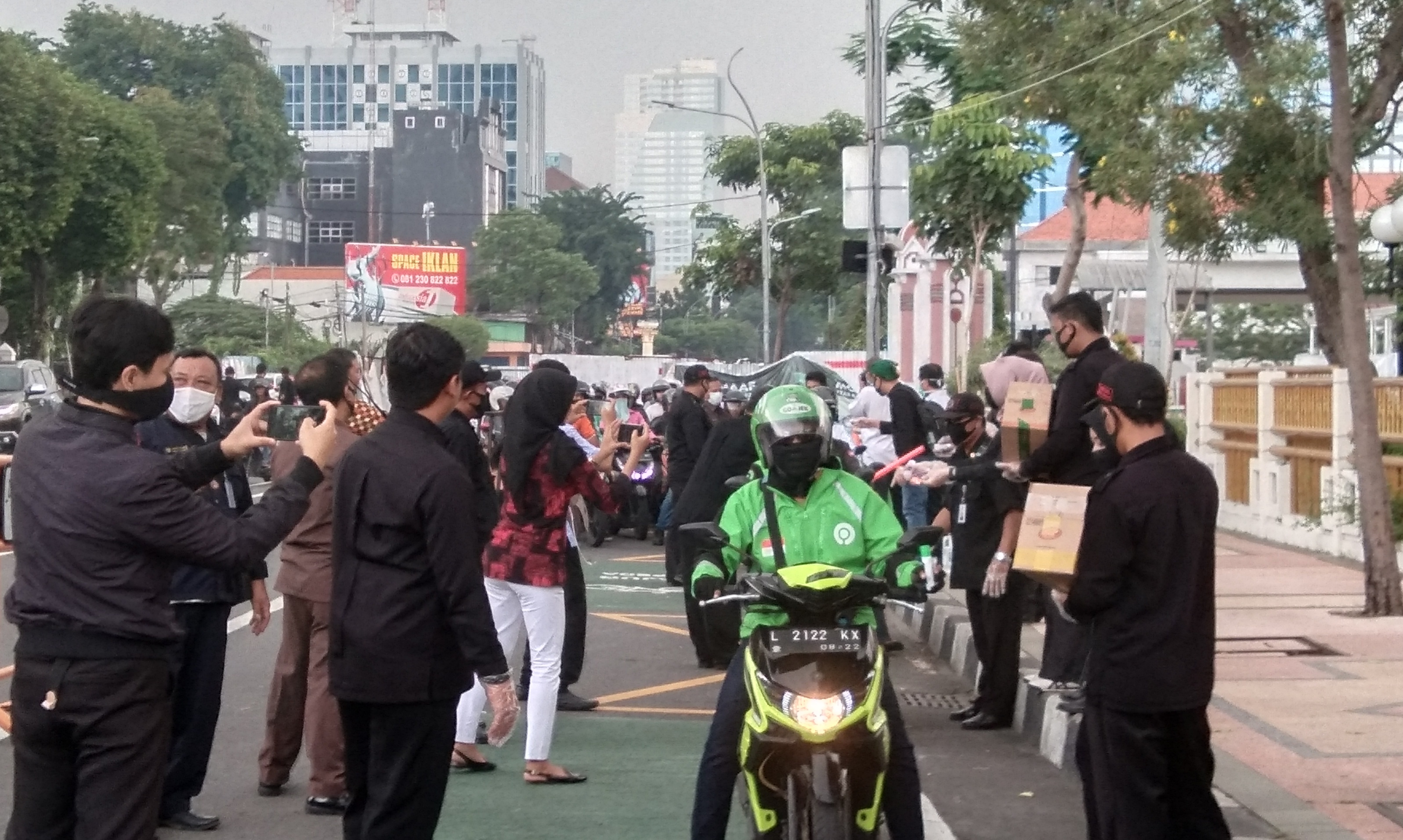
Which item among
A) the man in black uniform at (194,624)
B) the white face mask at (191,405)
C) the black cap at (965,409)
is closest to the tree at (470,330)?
the black cap at (965,409)

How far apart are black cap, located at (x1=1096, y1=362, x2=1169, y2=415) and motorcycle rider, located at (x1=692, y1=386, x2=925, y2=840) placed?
77cm

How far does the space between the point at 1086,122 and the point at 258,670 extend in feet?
33.7

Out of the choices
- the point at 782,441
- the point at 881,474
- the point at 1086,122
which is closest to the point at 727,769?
the point at 782,441

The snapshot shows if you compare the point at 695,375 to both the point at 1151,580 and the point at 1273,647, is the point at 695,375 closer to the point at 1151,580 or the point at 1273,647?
the point at 1273,647

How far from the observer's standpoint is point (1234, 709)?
29.5 feet

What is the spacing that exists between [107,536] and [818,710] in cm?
198

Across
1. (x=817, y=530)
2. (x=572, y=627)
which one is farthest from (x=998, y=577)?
(x=817, y=530)

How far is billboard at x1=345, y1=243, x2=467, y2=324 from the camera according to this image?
86750mm

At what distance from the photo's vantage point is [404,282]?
90188 mm

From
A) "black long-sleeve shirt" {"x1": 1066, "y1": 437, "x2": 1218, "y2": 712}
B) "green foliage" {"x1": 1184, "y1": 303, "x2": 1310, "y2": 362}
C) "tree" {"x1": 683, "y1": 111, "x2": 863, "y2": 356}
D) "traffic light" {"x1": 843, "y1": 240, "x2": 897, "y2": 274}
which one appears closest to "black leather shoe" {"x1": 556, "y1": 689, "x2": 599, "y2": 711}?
"black long-sleeve shirt" {"x1": 1066, "y1": 437, "x2": 1218, "y2": 712}

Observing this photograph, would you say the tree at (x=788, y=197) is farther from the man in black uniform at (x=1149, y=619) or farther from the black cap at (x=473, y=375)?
the man in black uniform at (x=1149, y=619)

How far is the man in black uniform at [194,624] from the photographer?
21.8ft

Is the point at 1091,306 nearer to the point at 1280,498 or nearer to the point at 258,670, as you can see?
the point at 258,670

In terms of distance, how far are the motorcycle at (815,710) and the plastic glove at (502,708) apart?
682 millimetres
